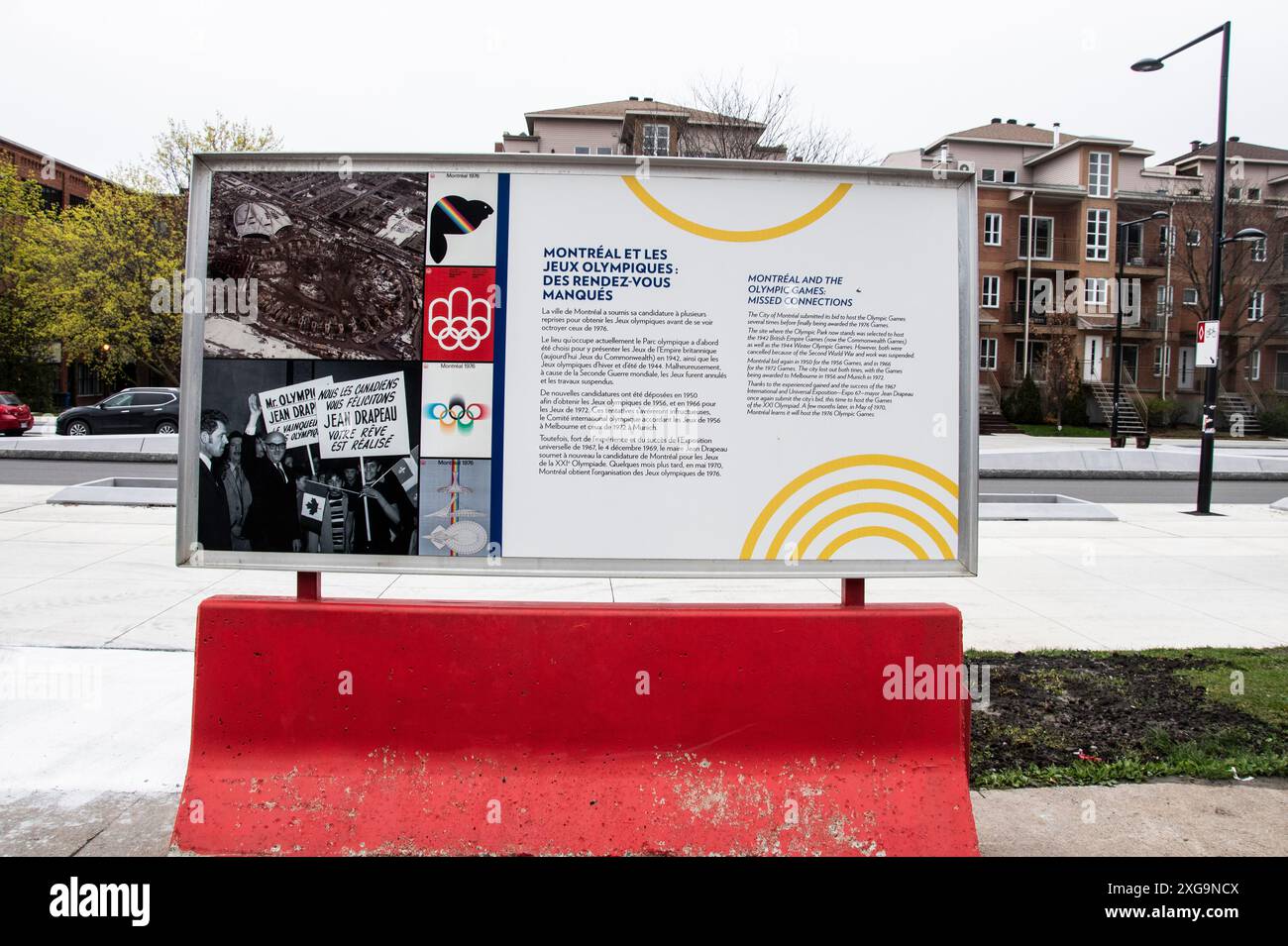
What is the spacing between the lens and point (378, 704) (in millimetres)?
3613

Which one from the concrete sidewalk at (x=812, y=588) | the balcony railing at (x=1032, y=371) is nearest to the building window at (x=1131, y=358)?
the balcony railing at (x=1032, y=371)

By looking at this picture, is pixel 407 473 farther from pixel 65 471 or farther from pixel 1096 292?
pixel 1096 292

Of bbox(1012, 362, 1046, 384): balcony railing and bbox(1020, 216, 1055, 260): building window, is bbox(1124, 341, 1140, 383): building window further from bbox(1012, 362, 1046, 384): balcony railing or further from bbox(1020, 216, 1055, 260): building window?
bbox(1020, 216, 1055, 260): building window

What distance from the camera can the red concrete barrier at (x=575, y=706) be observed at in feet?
11.7

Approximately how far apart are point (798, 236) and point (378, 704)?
2.38 m

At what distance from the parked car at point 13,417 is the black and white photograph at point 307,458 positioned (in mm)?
32776

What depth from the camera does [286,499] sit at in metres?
3.66

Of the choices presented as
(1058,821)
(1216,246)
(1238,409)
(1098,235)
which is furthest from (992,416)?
(1058,821)

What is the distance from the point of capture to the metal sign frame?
3605 mm

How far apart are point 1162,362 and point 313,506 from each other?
180 feet

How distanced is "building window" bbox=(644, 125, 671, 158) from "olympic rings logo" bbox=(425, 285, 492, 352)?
118 feet
